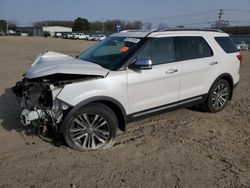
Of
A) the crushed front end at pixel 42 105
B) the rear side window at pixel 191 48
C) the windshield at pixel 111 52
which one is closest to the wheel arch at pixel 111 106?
the crushed front end at pixel 42 105

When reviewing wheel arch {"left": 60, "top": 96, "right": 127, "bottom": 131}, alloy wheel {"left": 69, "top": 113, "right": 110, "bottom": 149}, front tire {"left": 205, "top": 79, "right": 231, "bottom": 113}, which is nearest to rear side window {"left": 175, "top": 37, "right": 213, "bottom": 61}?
front tire {"left": 205, "top": 79, "right": 231, "bottom": 113}

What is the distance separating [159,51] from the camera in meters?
5.54

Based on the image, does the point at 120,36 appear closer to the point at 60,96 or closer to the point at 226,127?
the point at 60,96

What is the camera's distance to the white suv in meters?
4.64

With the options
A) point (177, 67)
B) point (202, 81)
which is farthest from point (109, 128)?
point (202, 81)

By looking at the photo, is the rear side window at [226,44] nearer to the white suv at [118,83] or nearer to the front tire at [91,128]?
the white suv at [118,83]

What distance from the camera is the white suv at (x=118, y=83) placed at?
15.2 ft

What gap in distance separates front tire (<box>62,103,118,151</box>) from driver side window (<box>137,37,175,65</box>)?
1149 millimetres

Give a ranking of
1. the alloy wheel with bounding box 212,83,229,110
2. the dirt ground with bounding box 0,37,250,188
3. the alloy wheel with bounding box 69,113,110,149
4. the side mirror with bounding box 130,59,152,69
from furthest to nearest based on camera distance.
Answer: the alloy wheel with bounding box 212,83,229,110, the side mirror with bounding box 130,59,152,69, the alloy wheel with bounding box 69,113,110,149, the dirt ground with bounding box 0,37,250,188

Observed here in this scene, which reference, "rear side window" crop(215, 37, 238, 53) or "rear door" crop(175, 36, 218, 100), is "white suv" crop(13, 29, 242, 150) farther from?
"rear side window" crop(215, 37, 238, 53)

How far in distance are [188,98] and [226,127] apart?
2.95 ft

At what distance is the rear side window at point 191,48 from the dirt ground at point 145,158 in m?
1.31

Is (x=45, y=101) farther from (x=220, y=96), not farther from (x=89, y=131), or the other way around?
(x=220, y=96)

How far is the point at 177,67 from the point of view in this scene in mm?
5715
